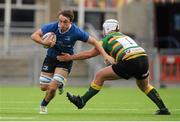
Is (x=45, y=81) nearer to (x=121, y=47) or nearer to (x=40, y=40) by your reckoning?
(x=40, y=40)

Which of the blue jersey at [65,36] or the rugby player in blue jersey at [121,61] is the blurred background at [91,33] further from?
the rugby player in blue jersey at [121,61]

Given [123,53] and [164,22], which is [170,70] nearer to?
[164,22]

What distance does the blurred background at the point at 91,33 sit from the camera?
32.8m

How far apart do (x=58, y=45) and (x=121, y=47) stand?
1271mm

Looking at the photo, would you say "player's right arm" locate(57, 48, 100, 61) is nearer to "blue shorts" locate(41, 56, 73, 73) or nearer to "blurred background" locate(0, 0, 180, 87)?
"blue shorts" locate(41, 56, 73, 73)

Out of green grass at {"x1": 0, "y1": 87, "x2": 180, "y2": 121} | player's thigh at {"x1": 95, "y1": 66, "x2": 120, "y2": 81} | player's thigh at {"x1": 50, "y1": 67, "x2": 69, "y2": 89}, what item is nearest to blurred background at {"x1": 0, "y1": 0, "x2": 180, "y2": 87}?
green grass at {"x1": 0, "y1": 87, "x2": 180, "y2": 121}

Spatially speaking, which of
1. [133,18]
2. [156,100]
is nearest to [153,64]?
[133,18]

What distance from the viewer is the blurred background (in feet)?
107

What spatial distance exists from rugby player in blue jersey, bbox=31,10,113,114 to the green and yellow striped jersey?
187 mm

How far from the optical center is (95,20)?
46906 mm

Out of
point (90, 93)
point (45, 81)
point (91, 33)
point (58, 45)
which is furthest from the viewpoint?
point (91, 33)

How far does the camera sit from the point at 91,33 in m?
34.9

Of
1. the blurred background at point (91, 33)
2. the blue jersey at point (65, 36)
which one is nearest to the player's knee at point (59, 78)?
the blue jersey at point (65, 36)

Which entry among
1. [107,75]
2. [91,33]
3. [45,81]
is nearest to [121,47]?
[107,75]
